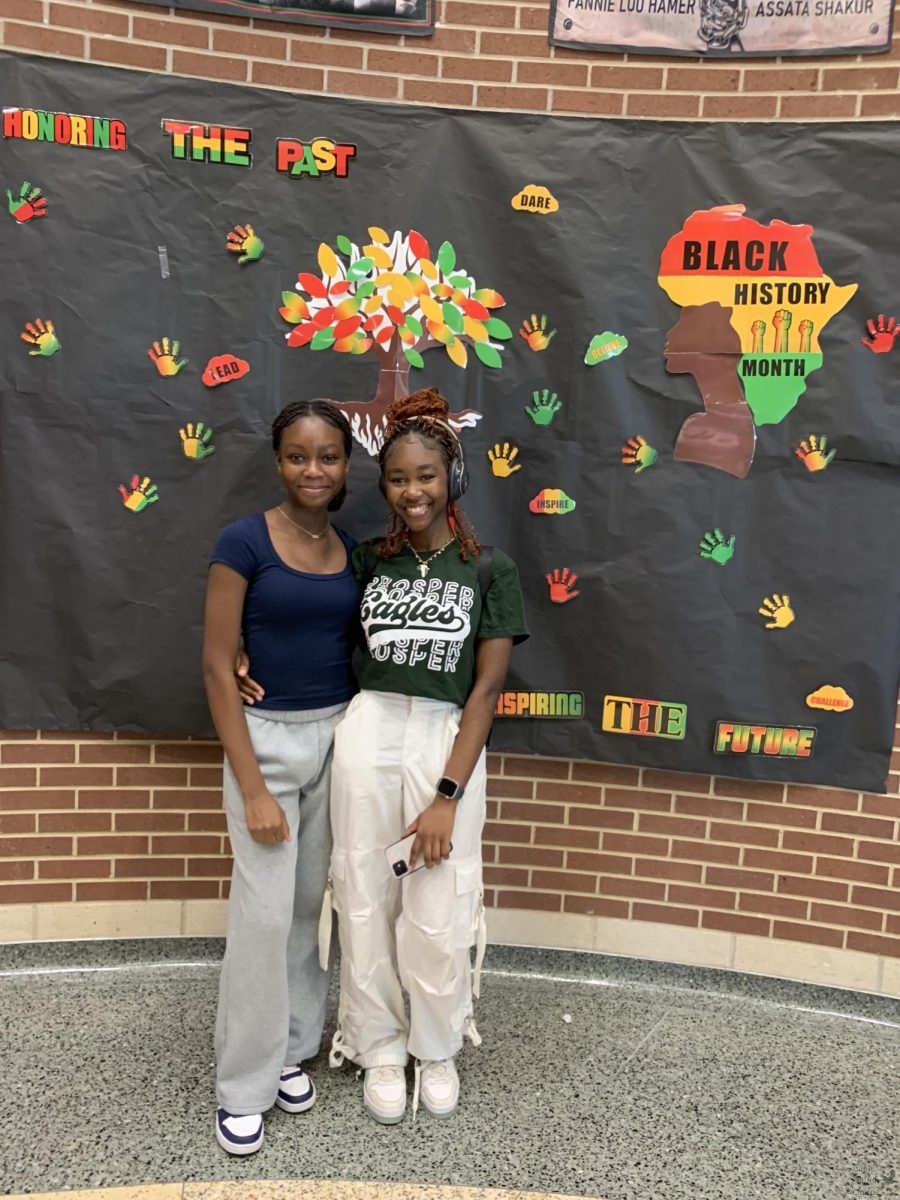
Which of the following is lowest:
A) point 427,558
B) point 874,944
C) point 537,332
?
point 874,944

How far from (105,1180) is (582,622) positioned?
162 cm

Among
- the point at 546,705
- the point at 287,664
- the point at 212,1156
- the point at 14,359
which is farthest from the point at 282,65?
the point at 212,1156

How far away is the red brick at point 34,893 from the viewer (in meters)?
2.35

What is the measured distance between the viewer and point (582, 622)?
90.4 inches

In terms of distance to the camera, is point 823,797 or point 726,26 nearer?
point 726,26

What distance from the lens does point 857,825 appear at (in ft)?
7.68

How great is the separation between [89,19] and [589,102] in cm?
125

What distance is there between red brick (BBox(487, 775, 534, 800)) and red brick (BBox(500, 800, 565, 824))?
0.8 inches

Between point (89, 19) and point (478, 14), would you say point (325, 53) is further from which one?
point (89, 19)

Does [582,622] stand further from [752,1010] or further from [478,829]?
[752,1010]

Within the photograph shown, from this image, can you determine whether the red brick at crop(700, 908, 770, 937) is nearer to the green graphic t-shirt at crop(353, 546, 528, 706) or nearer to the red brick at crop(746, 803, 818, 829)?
the red brick at crop(746, 803, 818, 829)

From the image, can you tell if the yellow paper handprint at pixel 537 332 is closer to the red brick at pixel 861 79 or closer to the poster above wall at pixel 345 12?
the poster above wall at pixel 345 12

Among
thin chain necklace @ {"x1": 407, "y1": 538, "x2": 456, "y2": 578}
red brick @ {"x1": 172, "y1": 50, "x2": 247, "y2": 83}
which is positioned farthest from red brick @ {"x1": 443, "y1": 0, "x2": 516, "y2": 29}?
thin chain necklace @ {"x1": 407, "y1": 538, "x2": 456, "y2": 578}

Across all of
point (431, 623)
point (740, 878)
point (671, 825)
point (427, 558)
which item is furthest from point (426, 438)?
point (740, 878)
